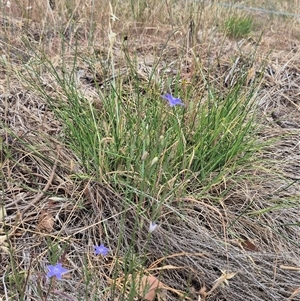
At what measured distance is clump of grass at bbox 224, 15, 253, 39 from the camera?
2996mm

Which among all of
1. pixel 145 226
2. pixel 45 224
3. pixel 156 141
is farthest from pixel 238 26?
pixel 45 224

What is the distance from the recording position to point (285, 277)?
138cm

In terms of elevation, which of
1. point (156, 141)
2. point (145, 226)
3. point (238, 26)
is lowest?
point (238, 26)

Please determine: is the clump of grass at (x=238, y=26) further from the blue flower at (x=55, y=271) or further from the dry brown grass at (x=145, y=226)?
the blue flower at (x=55, y=271)

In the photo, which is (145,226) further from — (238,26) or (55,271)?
(238,26)

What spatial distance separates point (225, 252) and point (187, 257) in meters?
0.12

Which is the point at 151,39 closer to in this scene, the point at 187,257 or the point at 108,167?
the point at 108,167

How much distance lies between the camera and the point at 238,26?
3.11 meters

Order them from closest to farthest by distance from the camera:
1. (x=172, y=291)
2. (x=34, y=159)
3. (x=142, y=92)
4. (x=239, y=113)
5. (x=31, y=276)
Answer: (x=31, y=276) < (x=172, y=291) < (x=34, y=159) < (x=239, y=113) < (x=142, y=92)

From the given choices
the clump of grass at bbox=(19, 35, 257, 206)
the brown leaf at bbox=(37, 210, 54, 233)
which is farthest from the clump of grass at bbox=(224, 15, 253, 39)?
the brown leaf at bbox=(37, 210, 54, 233)

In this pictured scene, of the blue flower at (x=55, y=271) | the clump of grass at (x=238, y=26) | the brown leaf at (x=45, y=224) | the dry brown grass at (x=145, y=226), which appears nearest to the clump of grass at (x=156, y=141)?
the dry brown grass at (x=145, y=226)

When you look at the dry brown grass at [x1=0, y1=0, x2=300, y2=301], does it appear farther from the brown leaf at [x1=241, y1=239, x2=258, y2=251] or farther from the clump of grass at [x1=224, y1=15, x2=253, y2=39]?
the clump of grass at [x1=224, y1=15, x2=253, y2=39]

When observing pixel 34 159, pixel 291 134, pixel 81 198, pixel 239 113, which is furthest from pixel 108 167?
pixel 291 134

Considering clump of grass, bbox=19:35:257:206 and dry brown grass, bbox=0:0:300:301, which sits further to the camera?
clump of grass, bbox=19:35:257:206
